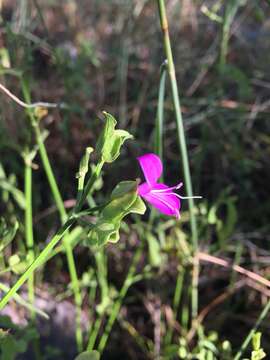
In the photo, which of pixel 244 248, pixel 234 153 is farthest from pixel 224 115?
pixel 244 248

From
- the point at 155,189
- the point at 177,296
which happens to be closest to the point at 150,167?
the point at 155,189

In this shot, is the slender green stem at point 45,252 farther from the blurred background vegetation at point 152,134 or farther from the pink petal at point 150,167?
the blurred background vegetation at point 152,134

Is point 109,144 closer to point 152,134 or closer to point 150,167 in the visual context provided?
point 150,167

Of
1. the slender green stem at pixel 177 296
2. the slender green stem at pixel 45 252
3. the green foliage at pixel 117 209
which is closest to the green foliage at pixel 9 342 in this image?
the slender green stem at pixel 45 252

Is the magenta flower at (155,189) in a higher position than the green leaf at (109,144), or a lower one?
lower

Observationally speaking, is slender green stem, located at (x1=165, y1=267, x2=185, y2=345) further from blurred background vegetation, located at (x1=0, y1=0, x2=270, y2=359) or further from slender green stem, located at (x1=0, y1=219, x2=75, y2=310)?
slender green stem, located at (x1=0, y1=219, x2=75, y2=310)

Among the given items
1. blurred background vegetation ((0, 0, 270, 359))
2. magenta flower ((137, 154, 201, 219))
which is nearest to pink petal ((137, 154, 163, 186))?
magenta flower ((137, 154, 201, 219))
